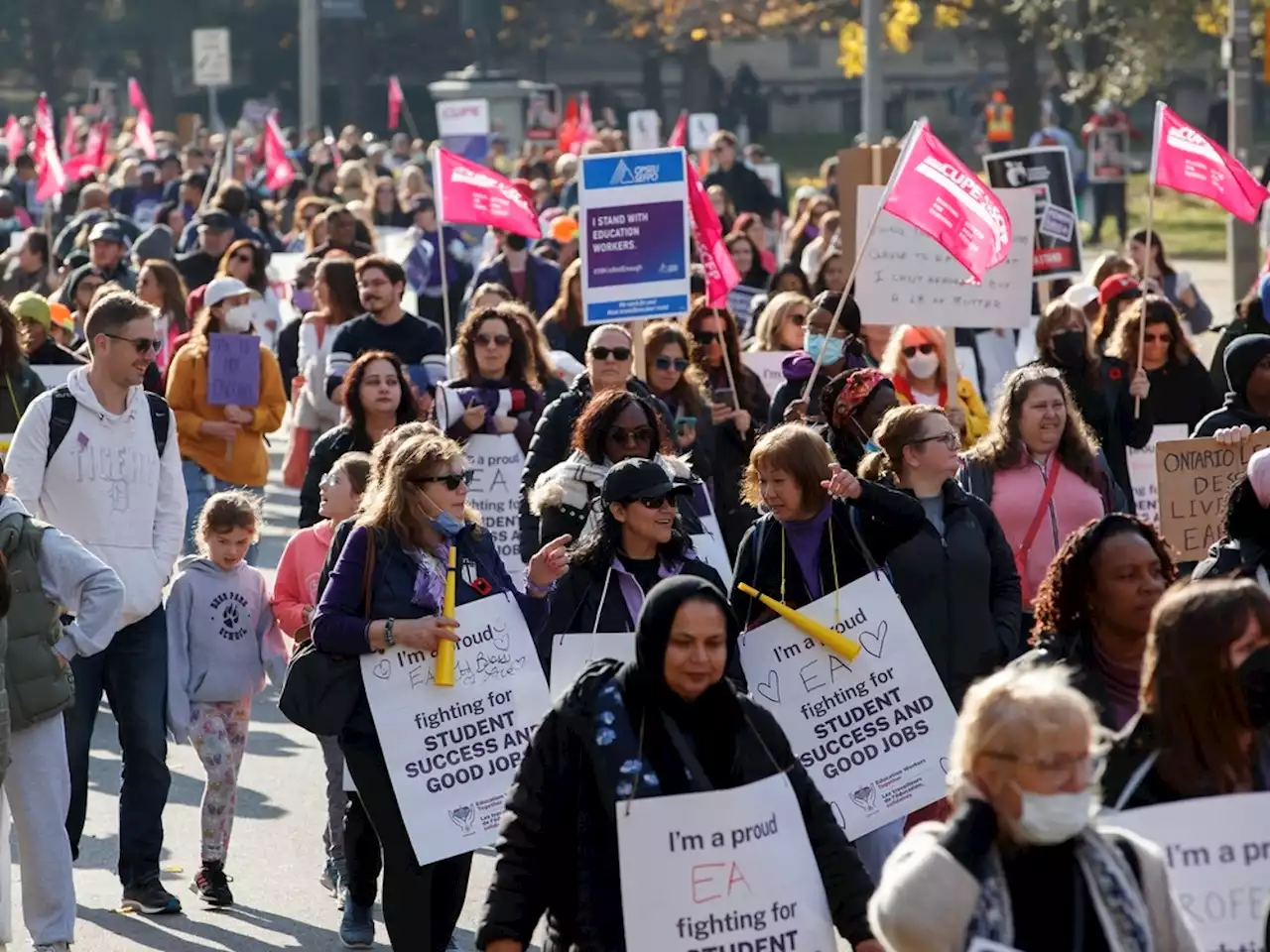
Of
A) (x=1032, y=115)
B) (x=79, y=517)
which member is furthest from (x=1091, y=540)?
(x=1032, y=115)

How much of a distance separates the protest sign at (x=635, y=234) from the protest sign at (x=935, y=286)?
925mm

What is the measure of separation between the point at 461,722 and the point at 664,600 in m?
2.04

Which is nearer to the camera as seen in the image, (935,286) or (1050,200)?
(935,286)

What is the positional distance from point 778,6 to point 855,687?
51.6 metres

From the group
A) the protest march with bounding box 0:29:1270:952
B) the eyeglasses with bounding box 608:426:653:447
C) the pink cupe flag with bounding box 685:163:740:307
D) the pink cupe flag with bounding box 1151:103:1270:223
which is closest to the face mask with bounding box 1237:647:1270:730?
the protest march with bounding box 0:29:1270:952

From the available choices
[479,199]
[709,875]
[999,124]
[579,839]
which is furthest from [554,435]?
[999,124]

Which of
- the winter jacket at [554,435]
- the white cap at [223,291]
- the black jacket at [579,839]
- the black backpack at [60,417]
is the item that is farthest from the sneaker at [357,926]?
the white cap at [223,291]

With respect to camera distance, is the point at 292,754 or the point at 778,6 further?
the point at 778,6

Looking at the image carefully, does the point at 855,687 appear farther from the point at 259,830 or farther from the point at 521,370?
the point at 521,370

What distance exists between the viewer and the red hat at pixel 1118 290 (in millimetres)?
13391

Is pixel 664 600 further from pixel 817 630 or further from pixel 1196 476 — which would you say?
pixel 1196 476

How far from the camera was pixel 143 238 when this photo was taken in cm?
1894

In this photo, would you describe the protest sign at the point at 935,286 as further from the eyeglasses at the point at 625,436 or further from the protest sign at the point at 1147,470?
the eyeglasses at the point at 625,436

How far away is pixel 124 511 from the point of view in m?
8.32
